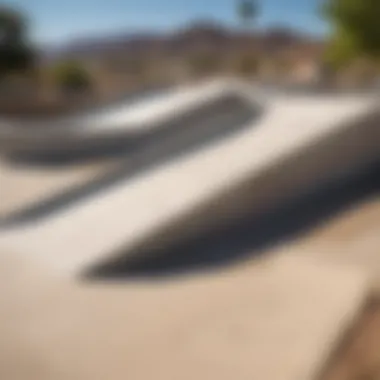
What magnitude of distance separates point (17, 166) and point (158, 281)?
614cm

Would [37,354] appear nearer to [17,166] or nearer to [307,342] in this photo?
[307,342]

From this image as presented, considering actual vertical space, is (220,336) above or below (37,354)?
below

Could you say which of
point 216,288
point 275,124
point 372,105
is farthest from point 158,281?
point 372,105

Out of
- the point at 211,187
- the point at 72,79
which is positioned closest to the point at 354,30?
the point at 72,79

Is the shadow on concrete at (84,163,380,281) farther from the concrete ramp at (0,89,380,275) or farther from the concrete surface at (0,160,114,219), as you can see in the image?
the concrete surface at (0,160,114,219)

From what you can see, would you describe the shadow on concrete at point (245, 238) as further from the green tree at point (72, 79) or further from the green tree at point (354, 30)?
the green tree at point (354, 30)

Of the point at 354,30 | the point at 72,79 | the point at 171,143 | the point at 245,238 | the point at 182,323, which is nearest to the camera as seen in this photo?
the point at 182,323

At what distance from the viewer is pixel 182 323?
16.1 ft

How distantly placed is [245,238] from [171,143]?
278 centimetres

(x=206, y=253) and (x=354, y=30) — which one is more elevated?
(x=354, y=30)

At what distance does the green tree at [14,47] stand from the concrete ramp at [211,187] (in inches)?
428

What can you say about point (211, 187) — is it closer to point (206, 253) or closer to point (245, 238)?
point (245, 238)

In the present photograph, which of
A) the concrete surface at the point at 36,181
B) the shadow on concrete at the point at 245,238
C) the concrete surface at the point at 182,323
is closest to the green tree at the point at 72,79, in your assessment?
the concrete surface at the point at 36,181

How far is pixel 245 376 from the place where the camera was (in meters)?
4.18
